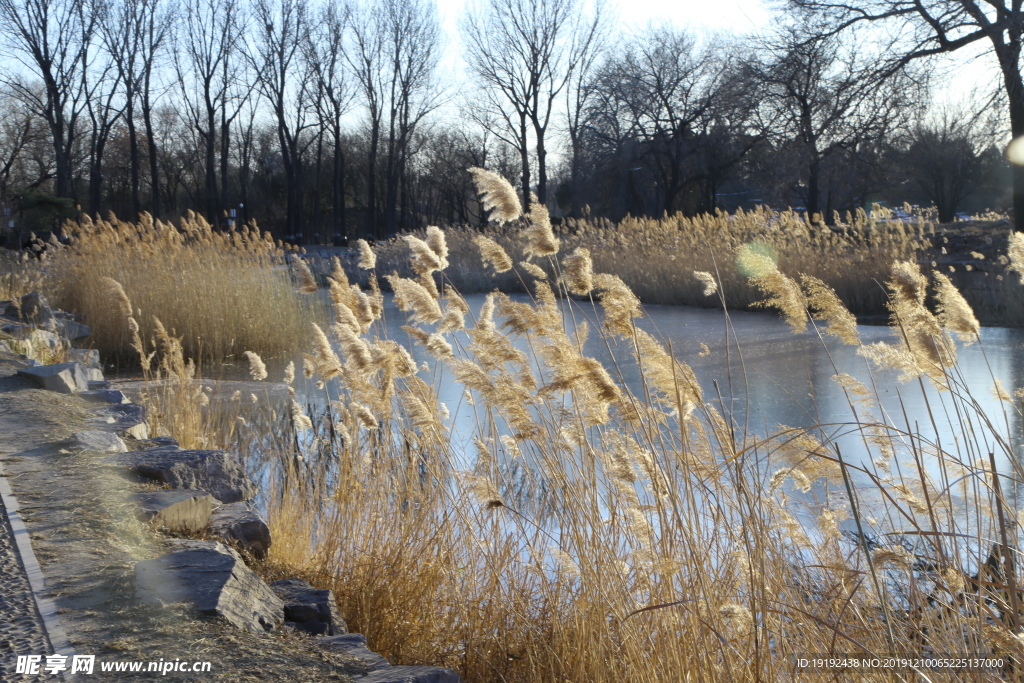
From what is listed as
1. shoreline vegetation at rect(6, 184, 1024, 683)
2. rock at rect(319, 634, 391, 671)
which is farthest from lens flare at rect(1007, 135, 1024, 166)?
rock at rect(319, 634, 391, 671)

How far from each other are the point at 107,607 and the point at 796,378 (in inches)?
208

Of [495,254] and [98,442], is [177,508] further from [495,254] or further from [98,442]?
[495,254]

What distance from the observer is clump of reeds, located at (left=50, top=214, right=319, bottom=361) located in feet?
23.9

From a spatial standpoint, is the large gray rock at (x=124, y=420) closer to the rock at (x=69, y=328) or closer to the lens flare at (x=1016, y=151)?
the rock at (x=69, y=328)

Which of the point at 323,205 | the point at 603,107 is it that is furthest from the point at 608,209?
the point at 323,205

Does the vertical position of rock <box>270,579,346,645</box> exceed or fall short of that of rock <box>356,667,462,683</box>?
it falls short

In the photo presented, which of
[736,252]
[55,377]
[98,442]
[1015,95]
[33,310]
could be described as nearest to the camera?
[98,442]

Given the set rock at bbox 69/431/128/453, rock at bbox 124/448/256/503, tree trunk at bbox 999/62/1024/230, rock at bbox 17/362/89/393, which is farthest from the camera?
tree trunk at bbox 999/62/1024/230

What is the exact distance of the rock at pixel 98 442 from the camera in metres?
2.97

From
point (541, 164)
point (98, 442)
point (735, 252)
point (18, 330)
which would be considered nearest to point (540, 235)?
point (98, 442)

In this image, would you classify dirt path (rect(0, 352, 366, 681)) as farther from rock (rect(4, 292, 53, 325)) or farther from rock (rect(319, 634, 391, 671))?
rock (rect(4, 292, 53, 325))

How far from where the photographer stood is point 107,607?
1.70m

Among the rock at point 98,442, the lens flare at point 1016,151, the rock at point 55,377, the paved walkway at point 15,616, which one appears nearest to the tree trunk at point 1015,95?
the lens flare at point 1016,151

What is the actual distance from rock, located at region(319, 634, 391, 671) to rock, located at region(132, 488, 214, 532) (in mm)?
817
